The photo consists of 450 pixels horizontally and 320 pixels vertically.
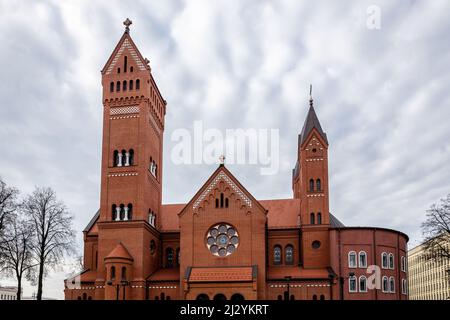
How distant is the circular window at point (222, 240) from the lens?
205 ft

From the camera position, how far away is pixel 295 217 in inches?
2724

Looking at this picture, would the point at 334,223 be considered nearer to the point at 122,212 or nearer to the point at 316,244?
the point at 316,244

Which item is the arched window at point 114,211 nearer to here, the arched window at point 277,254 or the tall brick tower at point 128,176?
the tall brick tower at point 128,176

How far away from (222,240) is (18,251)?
20889mm

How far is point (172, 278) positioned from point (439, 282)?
107846mm

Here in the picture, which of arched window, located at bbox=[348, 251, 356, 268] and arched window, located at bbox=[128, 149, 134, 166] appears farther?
arched window, located at bbox=[128, 149, 134, 166]

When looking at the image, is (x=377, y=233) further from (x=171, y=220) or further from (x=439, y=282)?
(x=439, y=282)

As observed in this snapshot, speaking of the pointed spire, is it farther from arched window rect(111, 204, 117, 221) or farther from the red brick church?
arched window rect(111, 204, 117, 221)

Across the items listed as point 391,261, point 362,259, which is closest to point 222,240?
point 362,259

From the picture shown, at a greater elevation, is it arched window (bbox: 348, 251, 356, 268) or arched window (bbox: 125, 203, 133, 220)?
arched window (bbox: 125, 203, 133, 220)

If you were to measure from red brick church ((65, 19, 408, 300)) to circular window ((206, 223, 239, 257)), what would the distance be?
107 mm

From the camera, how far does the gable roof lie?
68438 mm

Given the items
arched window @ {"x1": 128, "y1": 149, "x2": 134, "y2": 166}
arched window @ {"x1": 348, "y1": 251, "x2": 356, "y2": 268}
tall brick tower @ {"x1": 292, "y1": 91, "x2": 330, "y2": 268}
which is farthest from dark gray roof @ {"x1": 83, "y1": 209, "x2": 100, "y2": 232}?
arched window @ {"x1": 348, "y1": 251, "x2": 356, "y2": 268}
